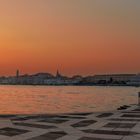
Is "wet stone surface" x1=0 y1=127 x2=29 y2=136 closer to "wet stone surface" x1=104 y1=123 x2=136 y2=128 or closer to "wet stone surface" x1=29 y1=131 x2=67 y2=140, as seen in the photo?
"wet stone surface" x1=29 y1=131 x2=67 y2=140

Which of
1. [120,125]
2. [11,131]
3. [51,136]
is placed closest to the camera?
[51,136]

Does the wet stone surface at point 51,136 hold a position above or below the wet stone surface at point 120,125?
below

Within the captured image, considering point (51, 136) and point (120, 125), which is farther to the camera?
point (120, 125)

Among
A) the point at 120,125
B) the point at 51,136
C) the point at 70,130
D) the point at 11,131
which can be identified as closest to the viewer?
the point at 51,136

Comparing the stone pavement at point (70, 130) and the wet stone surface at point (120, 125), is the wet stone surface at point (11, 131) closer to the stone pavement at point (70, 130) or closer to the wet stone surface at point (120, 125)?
the stone pavement at point (70, 130)

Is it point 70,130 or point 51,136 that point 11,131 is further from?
point 70,130

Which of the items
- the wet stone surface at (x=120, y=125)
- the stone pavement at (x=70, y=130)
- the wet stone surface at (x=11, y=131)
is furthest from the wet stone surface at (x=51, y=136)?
the wet stone surface at (x=120, y=125)

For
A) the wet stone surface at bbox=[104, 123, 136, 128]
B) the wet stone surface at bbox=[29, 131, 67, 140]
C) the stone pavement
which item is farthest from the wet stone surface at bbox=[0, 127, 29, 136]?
the wet stone surface at bbox=[104, 123, 136, 128]

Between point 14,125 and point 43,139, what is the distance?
3789 mm

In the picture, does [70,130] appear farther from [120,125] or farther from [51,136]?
[120,125]

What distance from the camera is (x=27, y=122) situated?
59.5 ft

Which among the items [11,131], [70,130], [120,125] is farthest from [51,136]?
[120,125]

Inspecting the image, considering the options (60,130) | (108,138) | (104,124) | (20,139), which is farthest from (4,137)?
(104,124)

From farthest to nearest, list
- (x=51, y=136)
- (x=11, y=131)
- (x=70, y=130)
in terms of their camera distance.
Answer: (x=70, y=130), (x=11, y=131), (x=51, y=136)
